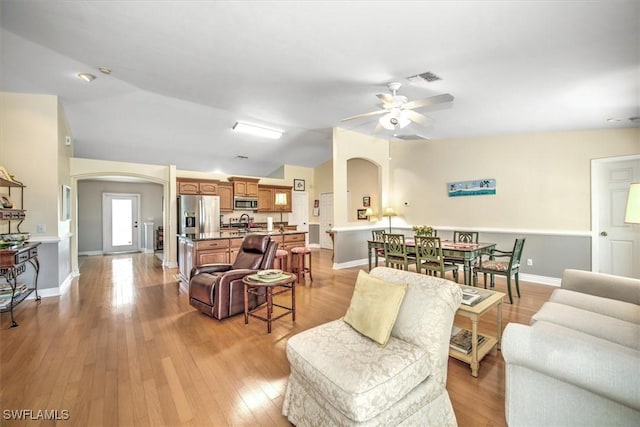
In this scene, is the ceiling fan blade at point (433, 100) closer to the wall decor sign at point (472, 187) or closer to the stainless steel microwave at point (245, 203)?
the wall decor sign at point (472, 187)

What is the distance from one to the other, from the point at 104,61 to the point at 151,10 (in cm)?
156

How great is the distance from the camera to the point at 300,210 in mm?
9336

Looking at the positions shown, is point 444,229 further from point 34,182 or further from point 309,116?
point 34,182

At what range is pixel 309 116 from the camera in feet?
16.4

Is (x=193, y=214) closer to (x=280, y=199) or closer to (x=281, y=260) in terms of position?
(x=280, y=199)

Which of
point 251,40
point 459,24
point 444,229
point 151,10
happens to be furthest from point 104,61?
point 444,229

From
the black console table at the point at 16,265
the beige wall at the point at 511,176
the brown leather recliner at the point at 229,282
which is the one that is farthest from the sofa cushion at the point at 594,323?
the black console table at the point at 16,265

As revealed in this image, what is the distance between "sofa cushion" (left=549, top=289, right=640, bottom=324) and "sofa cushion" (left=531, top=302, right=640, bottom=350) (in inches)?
4.6

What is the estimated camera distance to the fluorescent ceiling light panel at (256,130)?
5852 mm

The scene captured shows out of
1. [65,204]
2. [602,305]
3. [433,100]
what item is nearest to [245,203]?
[65,204]

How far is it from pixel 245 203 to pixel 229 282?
4997 millimetres

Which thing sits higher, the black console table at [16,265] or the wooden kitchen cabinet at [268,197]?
the wooden kitchen cabinet at [268,197]

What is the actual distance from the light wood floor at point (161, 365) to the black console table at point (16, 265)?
0.58ft

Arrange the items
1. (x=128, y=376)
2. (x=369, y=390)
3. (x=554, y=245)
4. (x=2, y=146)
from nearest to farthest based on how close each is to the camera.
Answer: (x=369, y=390) → (x=128, y=376) → (x=2, y=146) → (x=554, y=245)
